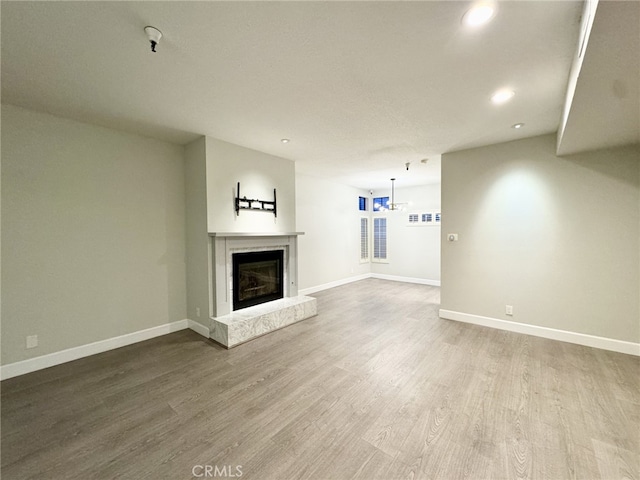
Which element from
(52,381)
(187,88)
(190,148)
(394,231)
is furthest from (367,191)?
(52,381)

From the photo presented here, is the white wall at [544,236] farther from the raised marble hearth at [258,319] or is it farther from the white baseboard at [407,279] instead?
the white baseboard at [407,279]

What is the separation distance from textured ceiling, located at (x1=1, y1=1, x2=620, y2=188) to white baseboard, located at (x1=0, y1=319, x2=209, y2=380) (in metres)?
2.73

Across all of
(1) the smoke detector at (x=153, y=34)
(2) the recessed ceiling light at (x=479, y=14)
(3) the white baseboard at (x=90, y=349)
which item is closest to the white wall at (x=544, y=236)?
(2) the recessed ceiling light at (x=479, y=14)

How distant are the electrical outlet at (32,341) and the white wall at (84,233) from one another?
4cm

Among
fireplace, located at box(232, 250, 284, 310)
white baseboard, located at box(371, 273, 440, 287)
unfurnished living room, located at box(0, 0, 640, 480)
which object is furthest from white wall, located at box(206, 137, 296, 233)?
white baseboard, located at box(371, 273, 440, 287)

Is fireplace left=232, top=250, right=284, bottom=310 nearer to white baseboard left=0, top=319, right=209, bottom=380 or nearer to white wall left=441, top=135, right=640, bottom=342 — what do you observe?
white baseboard left=0, top=319, right=209, bottom=380

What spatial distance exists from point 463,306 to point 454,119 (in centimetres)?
288

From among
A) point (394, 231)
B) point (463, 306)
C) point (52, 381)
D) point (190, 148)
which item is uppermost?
point (190, 148)

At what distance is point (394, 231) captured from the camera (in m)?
7.75

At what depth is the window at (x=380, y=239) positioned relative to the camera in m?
7.98

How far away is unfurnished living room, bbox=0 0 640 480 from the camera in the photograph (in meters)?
1.62

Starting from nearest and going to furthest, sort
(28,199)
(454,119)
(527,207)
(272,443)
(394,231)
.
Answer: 1. (272,443)
2. (28,199)
3. (454,119)
4. (527,207)
5. (394,231)

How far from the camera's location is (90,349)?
3107 mm

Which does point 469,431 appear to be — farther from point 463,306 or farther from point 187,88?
point 187,88
